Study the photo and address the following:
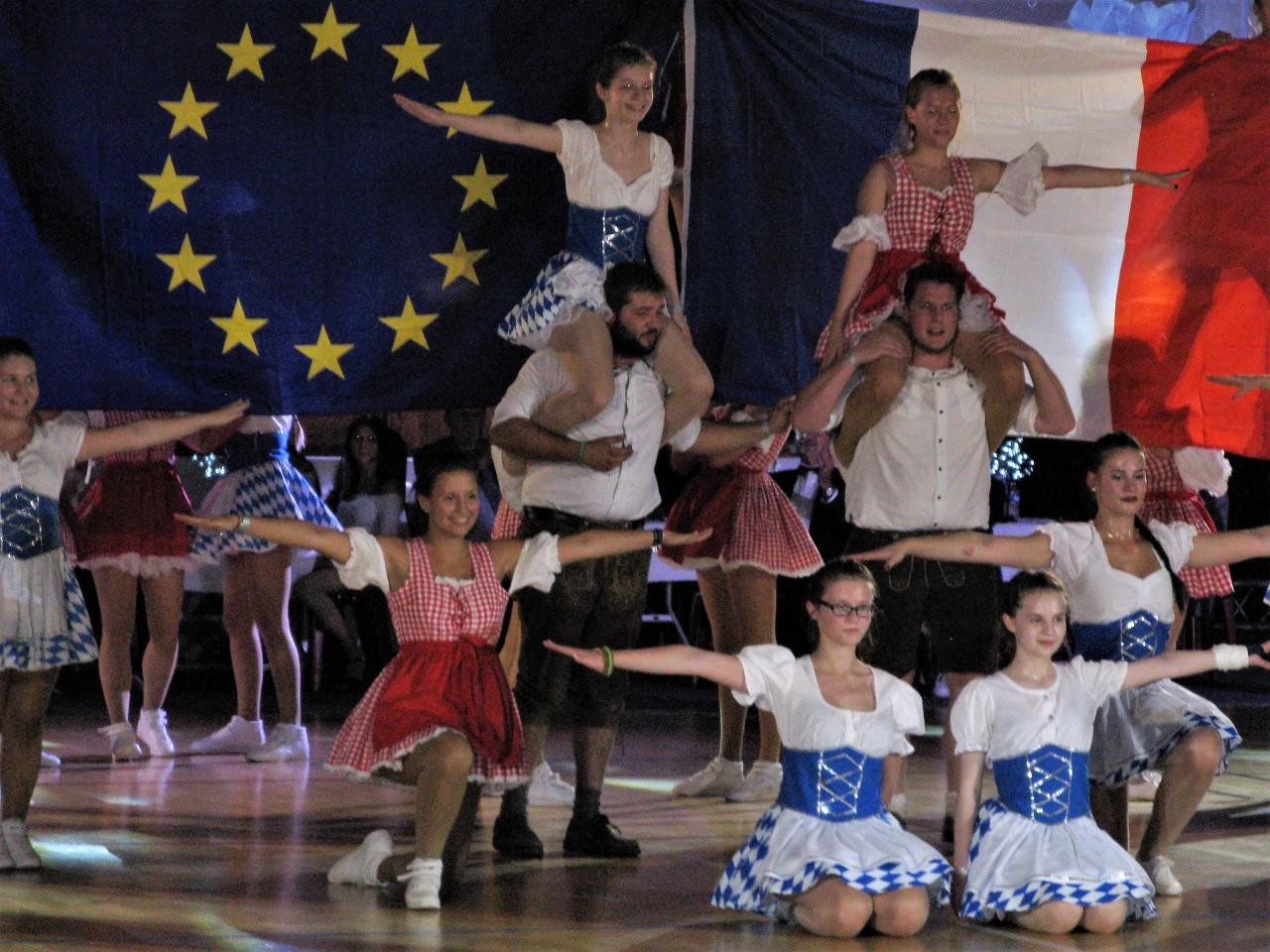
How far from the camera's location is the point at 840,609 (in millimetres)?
4500

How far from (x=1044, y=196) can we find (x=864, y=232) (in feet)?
3.06

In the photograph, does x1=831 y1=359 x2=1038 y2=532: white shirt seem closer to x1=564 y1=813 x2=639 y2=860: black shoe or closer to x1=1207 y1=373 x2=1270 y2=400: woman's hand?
x1=1207 y1=373 x2=1270 y2=400: woman's hand

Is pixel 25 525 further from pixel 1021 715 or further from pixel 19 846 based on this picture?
pixel 1021 715

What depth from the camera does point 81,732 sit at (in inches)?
309

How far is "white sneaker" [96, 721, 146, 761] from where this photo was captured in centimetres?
705

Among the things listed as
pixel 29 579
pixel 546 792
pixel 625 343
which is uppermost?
pixel 625 343

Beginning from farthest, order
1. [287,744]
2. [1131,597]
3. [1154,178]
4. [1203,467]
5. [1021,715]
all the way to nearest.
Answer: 1. [287,744]
2. [1203,467]
3. [1154,178]
4. [1131,597]
5. [1021,715]

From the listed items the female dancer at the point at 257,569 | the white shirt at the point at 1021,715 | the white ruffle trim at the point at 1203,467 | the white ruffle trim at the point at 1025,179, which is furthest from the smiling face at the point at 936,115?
the female dancer at the point at 257,569

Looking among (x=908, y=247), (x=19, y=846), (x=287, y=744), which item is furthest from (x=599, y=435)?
(x=287, y=744)

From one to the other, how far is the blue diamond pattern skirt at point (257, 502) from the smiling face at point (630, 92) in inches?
100

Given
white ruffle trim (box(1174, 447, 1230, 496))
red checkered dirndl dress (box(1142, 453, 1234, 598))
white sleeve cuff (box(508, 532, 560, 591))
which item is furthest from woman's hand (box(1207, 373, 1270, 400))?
white sleeve cuff (box(508, 532, 560, 591))

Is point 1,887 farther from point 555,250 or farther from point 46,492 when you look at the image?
point 555,250

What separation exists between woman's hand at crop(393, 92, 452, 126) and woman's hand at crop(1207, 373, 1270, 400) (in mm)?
2449

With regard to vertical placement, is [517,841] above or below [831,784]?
below
